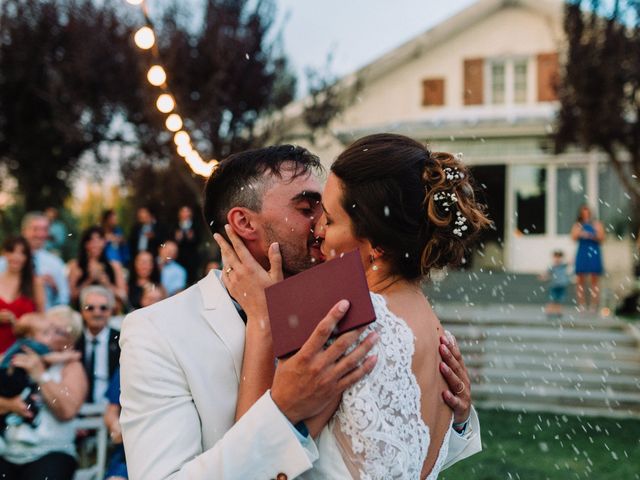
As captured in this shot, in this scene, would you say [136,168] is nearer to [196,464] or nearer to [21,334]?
[21,334]

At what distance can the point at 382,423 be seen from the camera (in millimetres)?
2088

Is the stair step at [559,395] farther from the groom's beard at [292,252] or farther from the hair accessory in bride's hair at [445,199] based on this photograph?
the hair accessory in bride's hair at [445,199]

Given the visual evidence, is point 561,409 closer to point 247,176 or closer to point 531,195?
point 247,176

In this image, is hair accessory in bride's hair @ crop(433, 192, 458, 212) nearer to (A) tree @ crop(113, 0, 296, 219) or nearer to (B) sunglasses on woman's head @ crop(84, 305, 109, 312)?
(B) sunglasses on woman's head @ crop(84, 305, 109, 312)

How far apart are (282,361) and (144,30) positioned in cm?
459

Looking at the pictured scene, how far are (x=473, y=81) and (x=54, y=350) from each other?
1796 centimetres

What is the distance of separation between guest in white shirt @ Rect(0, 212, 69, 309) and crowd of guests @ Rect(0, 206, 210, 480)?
11mm

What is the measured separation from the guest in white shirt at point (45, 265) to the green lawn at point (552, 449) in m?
4.53

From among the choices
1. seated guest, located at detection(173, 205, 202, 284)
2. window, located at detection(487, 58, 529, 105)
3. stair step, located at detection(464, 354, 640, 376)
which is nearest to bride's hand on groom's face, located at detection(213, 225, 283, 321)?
seated guest, located at detection(173, 205, 202, 284)

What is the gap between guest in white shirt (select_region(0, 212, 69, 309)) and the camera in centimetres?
830

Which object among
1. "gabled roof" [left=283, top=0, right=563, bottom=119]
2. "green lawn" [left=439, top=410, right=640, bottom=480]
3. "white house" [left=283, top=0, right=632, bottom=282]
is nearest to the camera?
"green lawn" [left=439, top=410, right=640, bottom=480]

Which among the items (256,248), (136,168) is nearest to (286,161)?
(256,248)

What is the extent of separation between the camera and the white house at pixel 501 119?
1931cm

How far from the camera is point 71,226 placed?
79.3 ft
